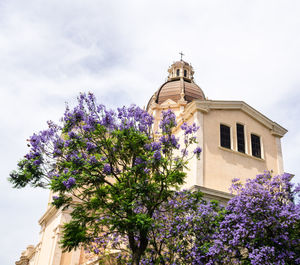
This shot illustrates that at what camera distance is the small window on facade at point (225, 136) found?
66.3 ft

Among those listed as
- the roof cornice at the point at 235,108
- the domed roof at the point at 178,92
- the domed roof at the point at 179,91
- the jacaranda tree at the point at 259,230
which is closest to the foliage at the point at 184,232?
the jacaranda tree at the point at 259,230

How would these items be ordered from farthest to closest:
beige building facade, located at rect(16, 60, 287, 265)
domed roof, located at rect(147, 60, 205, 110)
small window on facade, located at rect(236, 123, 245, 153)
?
1. domed roof, located at rect(147, 60, 205, 110)
2. small window on facade, located at rect(236, 123, 245, 153)
3. beige building facade, located at rect(16, 60, 287, 265)

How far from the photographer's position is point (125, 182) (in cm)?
1166

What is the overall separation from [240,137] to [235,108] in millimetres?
1854

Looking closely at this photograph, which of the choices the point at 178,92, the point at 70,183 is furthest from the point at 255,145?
the point at 178,92

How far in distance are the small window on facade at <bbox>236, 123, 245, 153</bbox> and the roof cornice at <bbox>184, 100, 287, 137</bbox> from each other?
1141 millimetres

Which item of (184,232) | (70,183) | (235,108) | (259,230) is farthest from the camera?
(235,108)

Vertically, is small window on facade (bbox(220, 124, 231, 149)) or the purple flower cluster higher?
small window on facade (bbox(220, 124, 231, 149))

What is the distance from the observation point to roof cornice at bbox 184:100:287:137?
2030cm

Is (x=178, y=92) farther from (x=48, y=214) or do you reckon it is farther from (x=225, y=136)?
(x=48, y=214)

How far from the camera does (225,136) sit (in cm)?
2052

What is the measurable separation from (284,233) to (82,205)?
23.7 ft

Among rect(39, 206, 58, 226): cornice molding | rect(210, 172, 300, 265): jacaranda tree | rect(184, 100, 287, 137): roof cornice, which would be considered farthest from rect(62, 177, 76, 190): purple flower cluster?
rect(39, 206, 58, 226): cornice molding

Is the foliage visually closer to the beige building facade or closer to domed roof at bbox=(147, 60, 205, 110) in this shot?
the beige building facade
